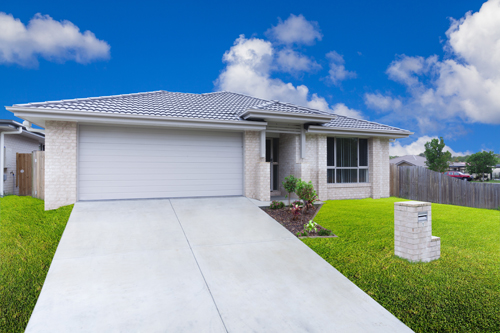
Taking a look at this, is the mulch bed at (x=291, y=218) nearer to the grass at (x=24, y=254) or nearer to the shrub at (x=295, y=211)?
the shrub at (x=295, y=211)

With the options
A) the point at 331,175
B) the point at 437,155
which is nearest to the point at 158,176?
the point at 331,175

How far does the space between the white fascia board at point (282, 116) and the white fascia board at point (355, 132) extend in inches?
29.5

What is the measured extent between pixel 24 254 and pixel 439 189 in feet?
53.7

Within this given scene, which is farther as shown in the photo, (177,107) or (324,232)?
(177,107)

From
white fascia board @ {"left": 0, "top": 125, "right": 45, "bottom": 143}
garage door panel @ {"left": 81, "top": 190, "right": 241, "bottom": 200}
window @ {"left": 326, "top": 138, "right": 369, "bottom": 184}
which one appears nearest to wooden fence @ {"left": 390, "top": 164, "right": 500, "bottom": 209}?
window @ {"left": 326, "top": 138, "right": 369, "bottom": 184}

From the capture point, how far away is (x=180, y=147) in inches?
397

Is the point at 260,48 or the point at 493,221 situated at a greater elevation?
the point at 260,48

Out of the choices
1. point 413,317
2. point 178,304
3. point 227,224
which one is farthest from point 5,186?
point 413,317

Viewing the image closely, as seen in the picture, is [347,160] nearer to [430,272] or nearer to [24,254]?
[430,272]

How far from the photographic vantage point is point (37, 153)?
11.4 m

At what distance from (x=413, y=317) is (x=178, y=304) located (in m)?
3.10

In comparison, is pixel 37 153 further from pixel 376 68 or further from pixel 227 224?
pixel 376 68

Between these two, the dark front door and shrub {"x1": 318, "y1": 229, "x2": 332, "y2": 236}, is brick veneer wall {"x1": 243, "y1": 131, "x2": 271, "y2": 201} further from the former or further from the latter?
shrub {"x1": 318, "y1": 229, "x2": 332, "y2": 236}

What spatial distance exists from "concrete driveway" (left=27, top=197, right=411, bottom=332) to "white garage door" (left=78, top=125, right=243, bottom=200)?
7.46 ft
